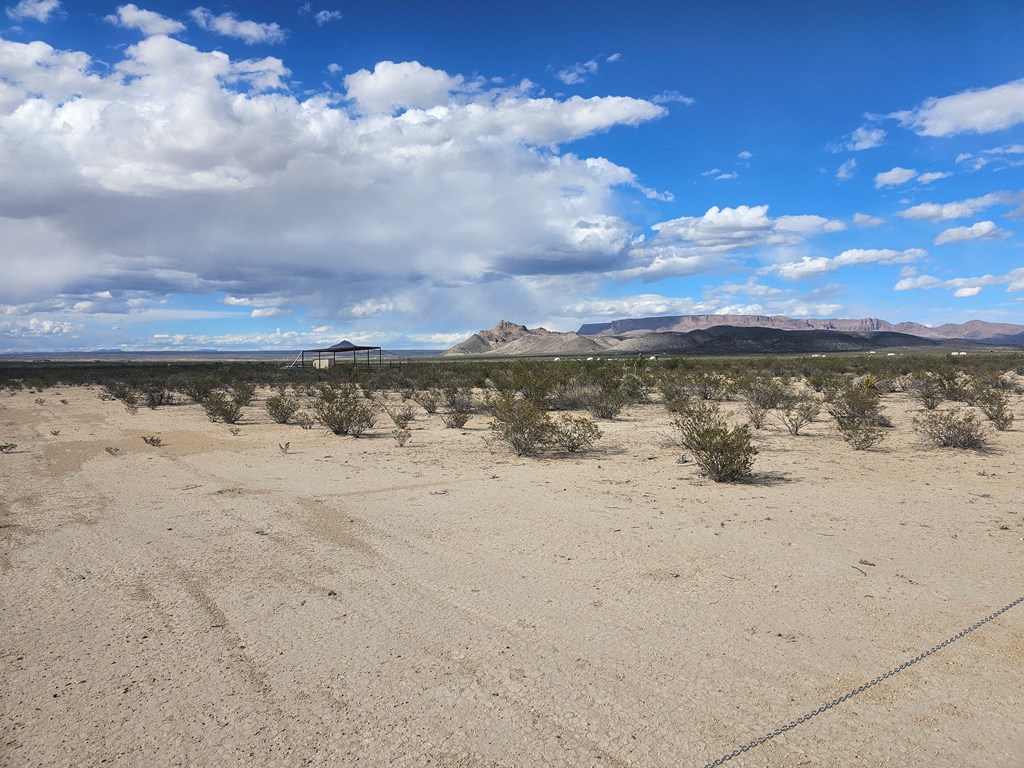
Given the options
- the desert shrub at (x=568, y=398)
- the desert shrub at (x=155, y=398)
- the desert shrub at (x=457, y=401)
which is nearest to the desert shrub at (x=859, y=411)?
the desert shrub at (x=568, y=398)

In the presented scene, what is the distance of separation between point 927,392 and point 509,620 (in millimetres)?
20781

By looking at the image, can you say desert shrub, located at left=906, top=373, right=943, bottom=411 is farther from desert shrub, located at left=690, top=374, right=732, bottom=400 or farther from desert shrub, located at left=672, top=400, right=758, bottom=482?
desert shrub, located at left=672, top=400, right=758, bottom=482

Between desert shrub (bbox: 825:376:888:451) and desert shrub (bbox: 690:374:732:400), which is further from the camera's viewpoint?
desert shrub (bbox: 690:374:732:400)

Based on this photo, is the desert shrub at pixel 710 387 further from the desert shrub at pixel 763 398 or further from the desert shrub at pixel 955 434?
the desert shrub at pixel 955 434

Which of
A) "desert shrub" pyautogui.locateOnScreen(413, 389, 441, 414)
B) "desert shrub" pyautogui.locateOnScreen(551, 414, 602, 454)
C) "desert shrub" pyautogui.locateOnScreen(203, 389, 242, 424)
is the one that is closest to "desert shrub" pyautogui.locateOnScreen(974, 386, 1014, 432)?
"desert shrub" pyautogui.locateOnScreen(551, 414, 602, 454)

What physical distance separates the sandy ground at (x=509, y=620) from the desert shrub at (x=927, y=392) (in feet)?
32.6

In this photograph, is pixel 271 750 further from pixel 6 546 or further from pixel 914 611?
pixel 6 546

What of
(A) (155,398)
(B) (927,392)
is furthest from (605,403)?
(A) (155,398)

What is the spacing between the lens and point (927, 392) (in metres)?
20.6

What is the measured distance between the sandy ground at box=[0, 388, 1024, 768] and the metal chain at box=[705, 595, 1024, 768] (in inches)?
2.2

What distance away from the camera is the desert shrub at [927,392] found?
19.4 metres

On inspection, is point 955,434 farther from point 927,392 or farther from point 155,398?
point 155,398

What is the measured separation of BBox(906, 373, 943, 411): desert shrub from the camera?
762 inches

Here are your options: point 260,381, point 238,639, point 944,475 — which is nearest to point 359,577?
point 238,639
